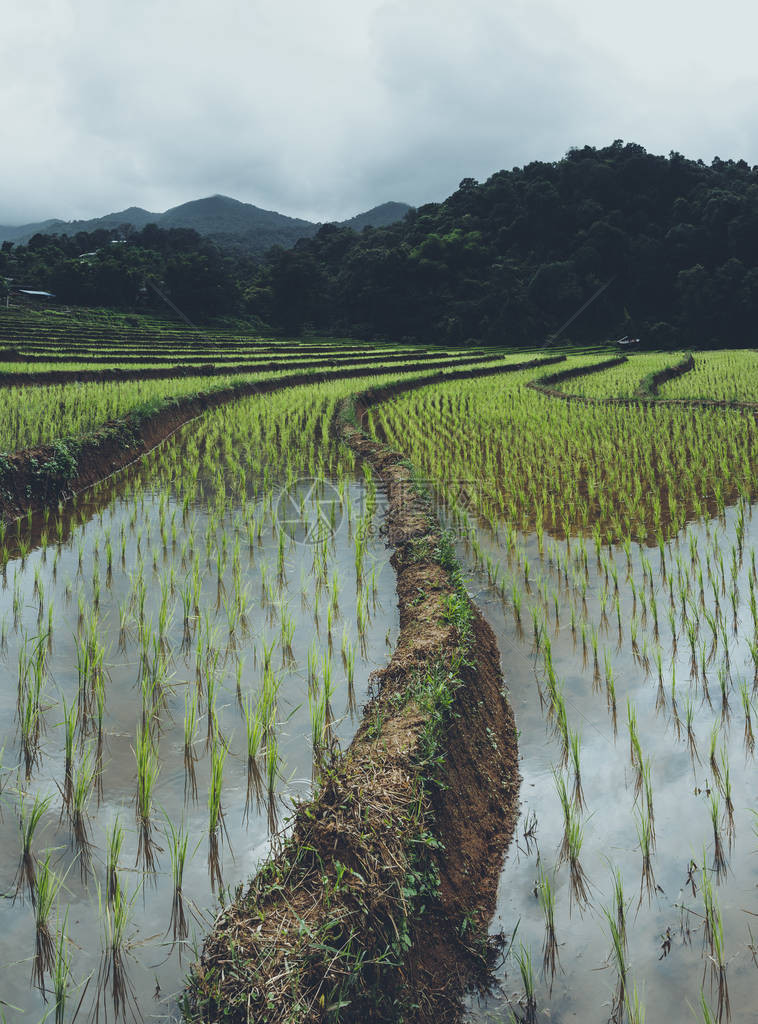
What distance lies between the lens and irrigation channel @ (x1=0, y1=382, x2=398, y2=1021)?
1.64 m

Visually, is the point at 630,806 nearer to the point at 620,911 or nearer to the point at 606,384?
the point at 620,911

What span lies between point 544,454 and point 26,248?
162 feet

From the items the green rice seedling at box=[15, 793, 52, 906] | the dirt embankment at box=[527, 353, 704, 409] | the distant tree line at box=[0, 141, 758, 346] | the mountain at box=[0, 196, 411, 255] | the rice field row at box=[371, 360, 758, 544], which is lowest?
the green rice seedling at box=[15, 793, 52, 906]

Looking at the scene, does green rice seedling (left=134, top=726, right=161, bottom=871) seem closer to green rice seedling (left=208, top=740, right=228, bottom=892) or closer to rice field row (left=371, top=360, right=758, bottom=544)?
green rice seedling (left=208, top=740, right=228, bottom=892)

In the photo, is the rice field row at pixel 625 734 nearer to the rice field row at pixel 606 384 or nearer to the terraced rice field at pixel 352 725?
the terraced rice field at pixel 352 725

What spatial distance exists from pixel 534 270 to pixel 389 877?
43.4 metres

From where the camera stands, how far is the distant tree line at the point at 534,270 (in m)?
36.0

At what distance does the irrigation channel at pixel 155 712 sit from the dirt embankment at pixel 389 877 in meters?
0.25

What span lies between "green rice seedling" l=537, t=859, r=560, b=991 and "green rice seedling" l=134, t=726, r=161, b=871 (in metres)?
1.12

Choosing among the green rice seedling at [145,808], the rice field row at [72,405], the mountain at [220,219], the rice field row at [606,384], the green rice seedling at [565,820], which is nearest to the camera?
the green rice seedling at [145,808]

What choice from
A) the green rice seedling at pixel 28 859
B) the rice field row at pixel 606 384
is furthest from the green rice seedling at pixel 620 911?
the rice field row at pixel 606 384

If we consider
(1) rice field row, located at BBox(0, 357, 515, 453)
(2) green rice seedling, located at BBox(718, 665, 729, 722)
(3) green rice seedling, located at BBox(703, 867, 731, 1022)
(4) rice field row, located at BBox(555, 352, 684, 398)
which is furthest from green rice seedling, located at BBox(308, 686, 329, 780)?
(4) rice field row, located at BBox(555, 352, 684, 398)

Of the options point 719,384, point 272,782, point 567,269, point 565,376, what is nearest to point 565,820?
point 272,782

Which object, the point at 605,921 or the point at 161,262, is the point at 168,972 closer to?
the point at 605,921
